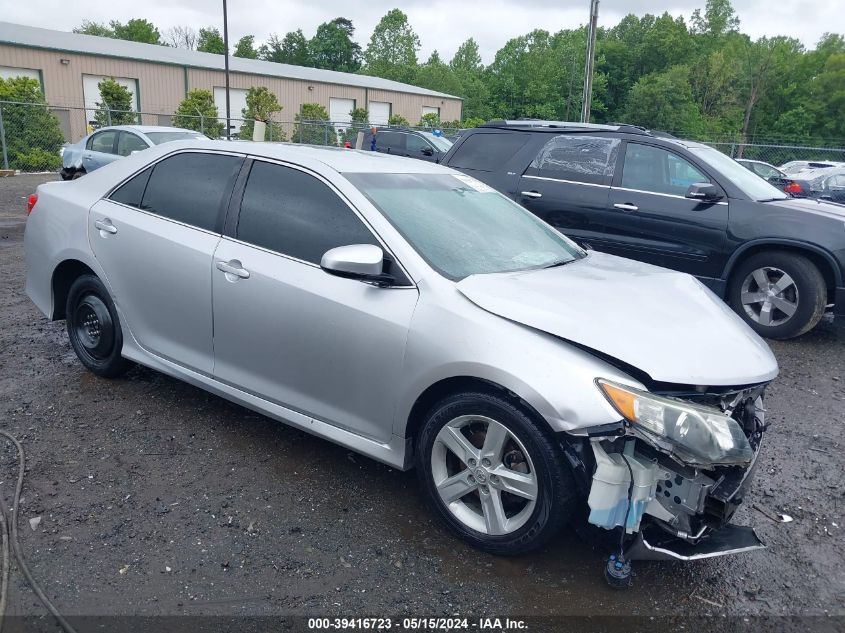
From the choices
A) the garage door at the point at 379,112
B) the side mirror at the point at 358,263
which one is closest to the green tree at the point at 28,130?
the side mirror at the point at 358,263

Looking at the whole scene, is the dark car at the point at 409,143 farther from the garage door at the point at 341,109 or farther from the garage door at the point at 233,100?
the garage door at the point at 341,109

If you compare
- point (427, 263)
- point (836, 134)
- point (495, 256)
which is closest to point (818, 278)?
point (495, 256)

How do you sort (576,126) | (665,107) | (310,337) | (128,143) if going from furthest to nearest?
(665,107) → (128,143) → (576,126) → (310,337)

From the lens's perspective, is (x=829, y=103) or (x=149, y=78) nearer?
(x=149, y=78)

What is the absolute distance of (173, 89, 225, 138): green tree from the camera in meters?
26.0

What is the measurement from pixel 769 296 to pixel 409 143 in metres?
13.8

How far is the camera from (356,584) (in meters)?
2.71

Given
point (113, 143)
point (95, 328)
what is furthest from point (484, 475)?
point (113, 143)

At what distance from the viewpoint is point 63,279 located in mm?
4582

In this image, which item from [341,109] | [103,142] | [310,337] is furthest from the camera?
[341,109]

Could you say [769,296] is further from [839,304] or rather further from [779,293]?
[839,304]

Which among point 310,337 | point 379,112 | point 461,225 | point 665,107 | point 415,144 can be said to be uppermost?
point 665,107

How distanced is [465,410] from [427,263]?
2.39ft

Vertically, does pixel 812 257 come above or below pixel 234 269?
below
